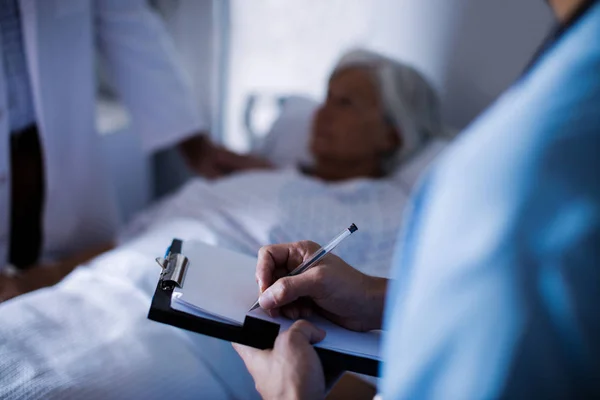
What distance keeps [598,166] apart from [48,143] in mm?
1418

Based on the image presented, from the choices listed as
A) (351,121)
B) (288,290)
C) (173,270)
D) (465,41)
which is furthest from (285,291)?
(465,41)

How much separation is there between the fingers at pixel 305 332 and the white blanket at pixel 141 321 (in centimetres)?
22

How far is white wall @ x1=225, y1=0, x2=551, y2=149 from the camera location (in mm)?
1738

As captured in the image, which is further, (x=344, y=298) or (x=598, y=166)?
(x=344, y=298)

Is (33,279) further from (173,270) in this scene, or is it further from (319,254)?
(319,254)

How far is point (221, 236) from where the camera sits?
119 centimetres

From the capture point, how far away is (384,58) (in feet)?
5.60

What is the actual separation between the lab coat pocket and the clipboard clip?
103 centimetres

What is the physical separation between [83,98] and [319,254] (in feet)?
3.84

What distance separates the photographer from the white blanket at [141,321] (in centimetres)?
76

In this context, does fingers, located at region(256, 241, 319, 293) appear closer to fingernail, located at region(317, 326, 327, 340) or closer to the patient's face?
fingernail, located at region(317, 326, 327, 340)

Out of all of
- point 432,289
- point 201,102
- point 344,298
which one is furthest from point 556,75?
point 201,102

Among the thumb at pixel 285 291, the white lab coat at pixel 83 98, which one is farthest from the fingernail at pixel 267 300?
the white lab coat at pixel 83 98

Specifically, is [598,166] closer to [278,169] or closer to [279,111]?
[278,169]
